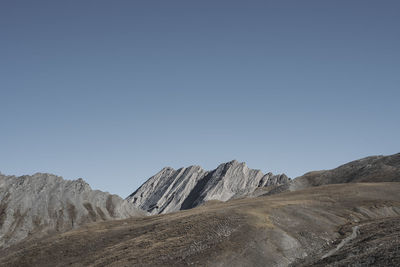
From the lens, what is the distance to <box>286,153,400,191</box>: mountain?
131000 millimetres

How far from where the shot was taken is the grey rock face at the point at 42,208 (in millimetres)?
152812

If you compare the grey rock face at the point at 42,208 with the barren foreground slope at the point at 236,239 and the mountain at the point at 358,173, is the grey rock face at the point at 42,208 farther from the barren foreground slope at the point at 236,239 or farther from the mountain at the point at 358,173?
the mountain at the point at 358,173

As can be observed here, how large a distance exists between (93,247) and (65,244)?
8844 millimetres

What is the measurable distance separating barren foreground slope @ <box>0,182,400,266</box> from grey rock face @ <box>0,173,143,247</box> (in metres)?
85.3

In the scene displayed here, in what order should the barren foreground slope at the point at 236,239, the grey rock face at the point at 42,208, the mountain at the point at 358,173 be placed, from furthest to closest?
the grey rock face at the point at 42,208 → the mountain at the point at 358,173 → the barren foreground slope at the point at 236,239

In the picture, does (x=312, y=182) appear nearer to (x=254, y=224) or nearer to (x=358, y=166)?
(x=358, y=166)

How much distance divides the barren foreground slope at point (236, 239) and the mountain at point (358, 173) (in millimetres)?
43058

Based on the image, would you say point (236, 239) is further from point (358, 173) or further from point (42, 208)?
point (42, 208)

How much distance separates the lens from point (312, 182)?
159 m

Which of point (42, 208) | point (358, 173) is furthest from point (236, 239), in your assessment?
point (42, 208)

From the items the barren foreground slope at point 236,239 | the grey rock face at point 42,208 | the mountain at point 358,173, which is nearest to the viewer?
the barren foreground slope at point 236,239

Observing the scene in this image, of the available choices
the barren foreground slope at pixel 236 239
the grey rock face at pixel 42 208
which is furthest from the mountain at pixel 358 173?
the grey rock face at pixel 42 208

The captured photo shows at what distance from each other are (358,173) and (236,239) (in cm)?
10777

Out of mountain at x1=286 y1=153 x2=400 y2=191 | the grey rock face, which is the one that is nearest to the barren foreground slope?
mountain at x1=286 y1=153 x2=400 y2=191
